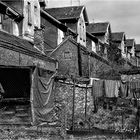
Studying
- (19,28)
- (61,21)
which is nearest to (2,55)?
(19,28)

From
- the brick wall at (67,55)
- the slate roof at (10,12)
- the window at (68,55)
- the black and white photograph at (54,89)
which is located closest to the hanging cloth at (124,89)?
the black and white photograph at (54,89)

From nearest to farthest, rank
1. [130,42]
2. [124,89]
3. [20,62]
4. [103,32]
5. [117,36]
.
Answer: [20,62]
[124,89]
[103,32]
[117,36]
[130,42]

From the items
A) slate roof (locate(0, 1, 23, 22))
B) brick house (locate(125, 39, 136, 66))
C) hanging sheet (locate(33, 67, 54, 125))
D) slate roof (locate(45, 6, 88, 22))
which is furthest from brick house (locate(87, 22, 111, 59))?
hanging sheet (locate(33, 67, 54, 125))

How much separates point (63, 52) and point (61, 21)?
5.50 m

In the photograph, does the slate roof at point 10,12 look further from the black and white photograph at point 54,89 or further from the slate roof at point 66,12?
the slate roof at point 66,12

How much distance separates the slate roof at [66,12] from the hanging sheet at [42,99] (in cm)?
2099

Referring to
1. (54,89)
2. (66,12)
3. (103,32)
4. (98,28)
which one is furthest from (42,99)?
(98,28)

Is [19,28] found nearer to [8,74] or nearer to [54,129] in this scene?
[8,74]

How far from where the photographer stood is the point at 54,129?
14688 mm

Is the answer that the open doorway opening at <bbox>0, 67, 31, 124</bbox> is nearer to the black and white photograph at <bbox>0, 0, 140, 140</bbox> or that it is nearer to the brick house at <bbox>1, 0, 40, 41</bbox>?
the black and white photograph at <bbox>0, 0, 140, 140</bbox>

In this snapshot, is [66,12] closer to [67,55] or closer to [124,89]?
[67,55]

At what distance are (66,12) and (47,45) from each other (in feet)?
19.4

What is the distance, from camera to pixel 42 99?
1967 centimetres

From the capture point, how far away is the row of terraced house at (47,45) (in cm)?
2111
